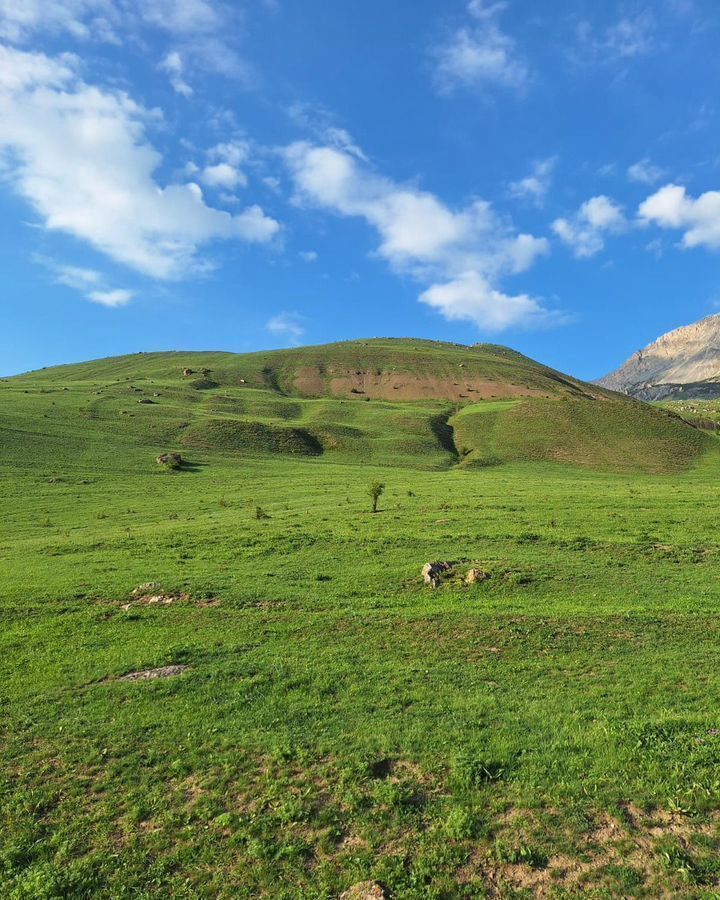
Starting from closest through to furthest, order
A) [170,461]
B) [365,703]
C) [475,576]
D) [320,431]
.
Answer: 1. [365,703]
2. [475,576]
3. [170,461]
4. [320,431]

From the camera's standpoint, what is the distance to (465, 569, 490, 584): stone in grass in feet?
84.6

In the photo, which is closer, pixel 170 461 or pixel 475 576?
pixel 475 576

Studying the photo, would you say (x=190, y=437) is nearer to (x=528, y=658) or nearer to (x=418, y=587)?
(x=418, y=587)

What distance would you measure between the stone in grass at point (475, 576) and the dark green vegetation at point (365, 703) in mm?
364

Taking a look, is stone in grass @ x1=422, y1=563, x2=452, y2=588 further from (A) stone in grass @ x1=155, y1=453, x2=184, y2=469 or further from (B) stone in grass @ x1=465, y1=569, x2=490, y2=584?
(A) stone in grass @ x1=155, y1=453, x2=184, y2=469

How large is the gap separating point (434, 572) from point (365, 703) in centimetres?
1192

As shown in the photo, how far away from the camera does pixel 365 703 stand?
15.3 meters

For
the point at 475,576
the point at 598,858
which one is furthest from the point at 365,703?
the point at 475,576

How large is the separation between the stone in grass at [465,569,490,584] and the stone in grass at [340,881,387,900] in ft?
56.5

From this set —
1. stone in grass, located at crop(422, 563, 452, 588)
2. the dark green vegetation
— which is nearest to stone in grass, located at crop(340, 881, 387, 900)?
the dark green vegetation

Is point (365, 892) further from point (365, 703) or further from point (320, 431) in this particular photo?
point (320, 431)

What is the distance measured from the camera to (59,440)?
77.4 m

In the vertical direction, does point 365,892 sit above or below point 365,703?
below

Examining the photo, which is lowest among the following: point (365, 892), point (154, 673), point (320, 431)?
point (365, 892)
